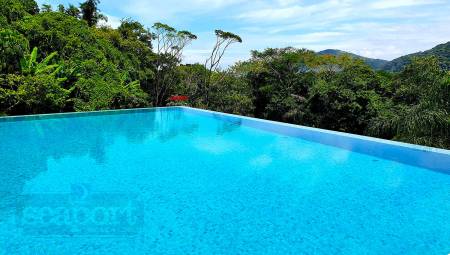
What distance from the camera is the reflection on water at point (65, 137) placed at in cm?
526

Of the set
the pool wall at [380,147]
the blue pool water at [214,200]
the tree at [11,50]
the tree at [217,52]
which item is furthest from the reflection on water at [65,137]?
the tree at [217,52]

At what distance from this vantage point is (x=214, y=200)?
13.6 feet

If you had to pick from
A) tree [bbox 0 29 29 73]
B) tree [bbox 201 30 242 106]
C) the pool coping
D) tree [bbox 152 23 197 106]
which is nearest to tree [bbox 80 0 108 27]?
tree [bbox 152 23 197 106]

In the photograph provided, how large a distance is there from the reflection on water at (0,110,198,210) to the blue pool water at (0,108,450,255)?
5 centimetres

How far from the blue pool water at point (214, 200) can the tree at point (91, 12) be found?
18989mm

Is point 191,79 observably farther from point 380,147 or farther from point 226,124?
point 380,147

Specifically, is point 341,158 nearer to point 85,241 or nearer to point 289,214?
point 289,214

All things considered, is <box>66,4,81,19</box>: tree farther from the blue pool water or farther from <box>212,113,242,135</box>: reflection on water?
the blue pool water

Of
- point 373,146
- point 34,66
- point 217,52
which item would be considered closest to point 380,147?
point 373,146

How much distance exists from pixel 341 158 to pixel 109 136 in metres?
5.79

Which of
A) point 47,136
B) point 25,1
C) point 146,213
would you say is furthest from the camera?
point 25,1

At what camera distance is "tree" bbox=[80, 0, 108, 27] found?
78.2ft

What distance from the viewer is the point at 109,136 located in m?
8.68

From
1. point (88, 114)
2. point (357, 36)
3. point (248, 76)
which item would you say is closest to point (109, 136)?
point (88, 114)
